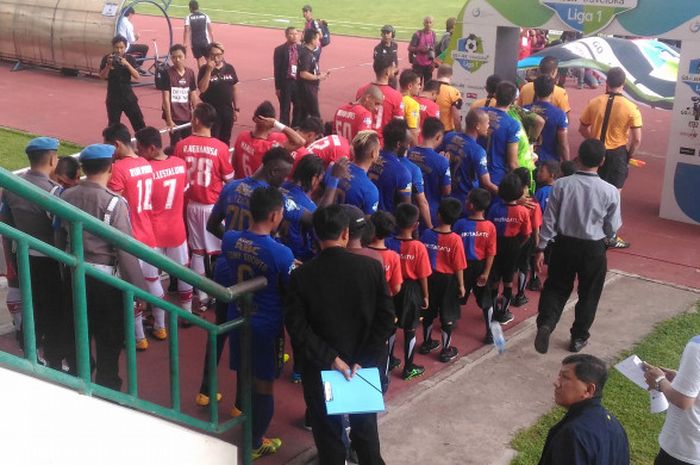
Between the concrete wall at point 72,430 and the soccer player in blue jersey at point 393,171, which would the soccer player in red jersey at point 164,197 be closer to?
the soccer player in blue jersey at point 393,171

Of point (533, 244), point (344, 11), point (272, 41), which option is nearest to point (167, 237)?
point (533, 244)

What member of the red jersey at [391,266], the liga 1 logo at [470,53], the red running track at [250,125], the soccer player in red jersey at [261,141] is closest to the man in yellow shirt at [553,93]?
the liga 1 logo at [470,53]

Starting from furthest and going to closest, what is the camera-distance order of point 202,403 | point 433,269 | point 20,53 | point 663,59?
point 20,53, point 663,59, point 433,269, point 202,403

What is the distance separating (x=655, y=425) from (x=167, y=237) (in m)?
4.13

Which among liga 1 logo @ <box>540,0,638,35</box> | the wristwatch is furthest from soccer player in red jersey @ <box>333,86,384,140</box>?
the wristwatch

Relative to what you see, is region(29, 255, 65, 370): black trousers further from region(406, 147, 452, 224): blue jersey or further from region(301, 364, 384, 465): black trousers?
region(406, 147, 452, 224): blue jersey

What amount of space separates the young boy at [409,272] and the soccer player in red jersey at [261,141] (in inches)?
65.6

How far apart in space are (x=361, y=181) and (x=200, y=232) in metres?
1.74

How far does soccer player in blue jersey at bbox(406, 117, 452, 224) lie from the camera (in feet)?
26.9

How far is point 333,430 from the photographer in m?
5.23

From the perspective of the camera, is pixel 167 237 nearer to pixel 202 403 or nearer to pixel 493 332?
pixel 202 403

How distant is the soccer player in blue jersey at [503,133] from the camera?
9.09 meters

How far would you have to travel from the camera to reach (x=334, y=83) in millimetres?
21453

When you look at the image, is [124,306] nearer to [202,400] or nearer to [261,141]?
[202,400]
